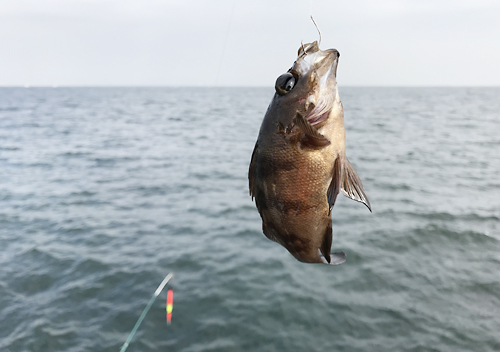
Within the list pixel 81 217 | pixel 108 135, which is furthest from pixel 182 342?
pixel 108 135

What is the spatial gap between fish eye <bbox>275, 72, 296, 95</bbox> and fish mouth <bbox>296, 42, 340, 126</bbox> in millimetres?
71

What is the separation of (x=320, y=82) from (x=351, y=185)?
562 mm

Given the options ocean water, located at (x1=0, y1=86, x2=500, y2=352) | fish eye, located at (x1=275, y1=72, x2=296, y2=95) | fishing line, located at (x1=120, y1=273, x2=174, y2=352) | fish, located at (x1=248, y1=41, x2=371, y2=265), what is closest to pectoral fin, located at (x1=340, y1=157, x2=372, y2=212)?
fish, located at (x1=248, y1=41, x2=371, y2=265)

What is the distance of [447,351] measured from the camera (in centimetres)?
620

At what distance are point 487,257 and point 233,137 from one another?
67.4ft

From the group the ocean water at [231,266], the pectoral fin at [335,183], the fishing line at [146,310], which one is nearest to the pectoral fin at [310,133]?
the pectoral fin at [335,183]

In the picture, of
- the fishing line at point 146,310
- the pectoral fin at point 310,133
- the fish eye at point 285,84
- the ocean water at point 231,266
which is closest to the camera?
the pectoral fin at point 310,133

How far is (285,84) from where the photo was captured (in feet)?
5.74

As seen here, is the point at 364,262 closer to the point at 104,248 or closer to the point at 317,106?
the point at 104,248

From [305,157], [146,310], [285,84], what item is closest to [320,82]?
[285,84]

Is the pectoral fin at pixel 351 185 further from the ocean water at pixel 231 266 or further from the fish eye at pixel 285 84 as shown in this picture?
the ocean water at pixel 231 266

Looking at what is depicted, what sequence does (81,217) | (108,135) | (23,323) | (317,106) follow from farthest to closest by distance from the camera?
(108,135)
(81,217)
(23,323)
(317,106)

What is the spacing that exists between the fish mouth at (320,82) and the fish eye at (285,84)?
0.23 feet

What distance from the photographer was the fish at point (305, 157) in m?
1.71
